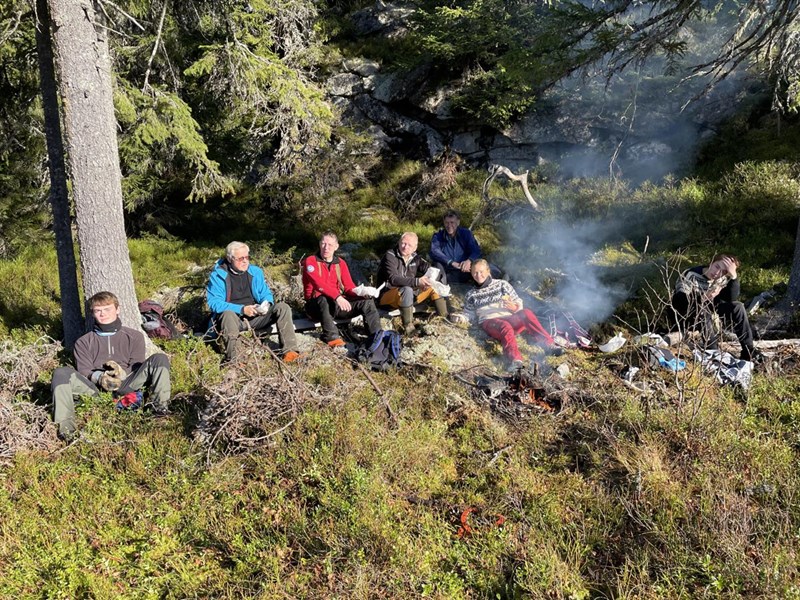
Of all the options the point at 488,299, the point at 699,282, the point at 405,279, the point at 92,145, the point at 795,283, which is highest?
the point at 92,145

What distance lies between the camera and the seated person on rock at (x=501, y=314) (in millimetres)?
6604

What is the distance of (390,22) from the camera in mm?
15703

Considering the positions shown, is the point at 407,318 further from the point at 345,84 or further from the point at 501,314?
the point at 345,84

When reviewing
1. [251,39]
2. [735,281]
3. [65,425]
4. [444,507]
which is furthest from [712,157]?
[65,425]

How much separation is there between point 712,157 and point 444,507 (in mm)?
10850

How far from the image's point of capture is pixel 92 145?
5570mm

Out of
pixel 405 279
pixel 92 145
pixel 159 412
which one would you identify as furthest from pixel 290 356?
pixel 92 145

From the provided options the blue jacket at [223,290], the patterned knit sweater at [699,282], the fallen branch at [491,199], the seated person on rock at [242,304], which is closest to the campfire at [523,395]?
the seated person on rock at [242,304]

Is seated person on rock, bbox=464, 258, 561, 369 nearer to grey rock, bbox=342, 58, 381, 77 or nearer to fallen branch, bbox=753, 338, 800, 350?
fallen branch, bbox=753, 338, 800, 350

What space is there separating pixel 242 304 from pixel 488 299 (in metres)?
3.30

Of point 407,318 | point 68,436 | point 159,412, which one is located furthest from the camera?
point 407,318

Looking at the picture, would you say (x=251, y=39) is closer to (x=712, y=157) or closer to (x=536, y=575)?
(x=536, y=575)

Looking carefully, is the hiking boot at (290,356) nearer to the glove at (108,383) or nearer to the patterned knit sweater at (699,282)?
the glove at (108,383)

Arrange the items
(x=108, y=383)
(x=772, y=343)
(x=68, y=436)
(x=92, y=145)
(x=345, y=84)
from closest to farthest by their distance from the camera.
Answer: (x=68, y=436) → (x=108, y=383) → (x=92, y=145) → (x=772, y=343) → (x=345, y=84)
